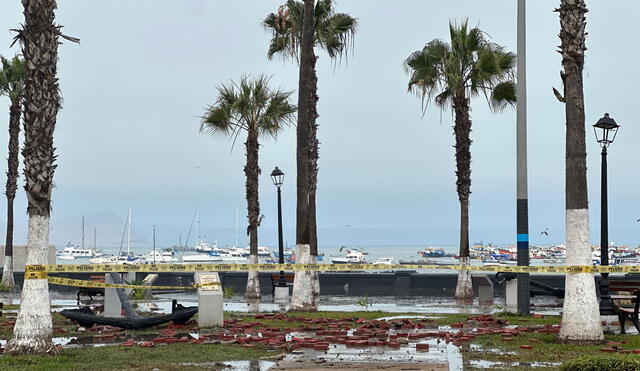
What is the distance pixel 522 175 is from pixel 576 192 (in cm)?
538

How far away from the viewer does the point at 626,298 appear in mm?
18922

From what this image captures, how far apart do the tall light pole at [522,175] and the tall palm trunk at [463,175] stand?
911 centimetres

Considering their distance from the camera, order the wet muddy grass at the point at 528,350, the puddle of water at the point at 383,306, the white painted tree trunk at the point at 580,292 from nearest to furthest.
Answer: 1. the wet muddy grass at the point at 528,350
2. the white painted tree trunk at the point at 580,292
3. the puddle of water at the point at 383,306

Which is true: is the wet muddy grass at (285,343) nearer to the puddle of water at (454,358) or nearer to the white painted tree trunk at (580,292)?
the puddle of water at (454,358)

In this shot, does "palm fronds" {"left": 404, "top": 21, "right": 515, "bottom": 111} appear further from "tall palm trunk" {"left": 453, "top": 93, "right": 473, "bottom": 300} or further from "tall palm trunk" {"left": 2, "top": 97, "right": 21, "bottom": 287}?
"tall palm trunk" {"left": 2, "top": 97, "right": 21, "bottom": 287}

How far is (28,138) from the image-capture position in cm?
1443

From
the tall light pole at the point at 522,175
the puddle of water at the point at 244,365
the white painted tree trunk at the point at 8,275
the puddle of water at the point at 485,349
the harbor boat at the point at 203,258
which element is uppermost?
the tall light pole at the point at 522,175

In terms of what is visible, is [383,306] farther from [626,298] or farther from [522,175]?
[626,298]

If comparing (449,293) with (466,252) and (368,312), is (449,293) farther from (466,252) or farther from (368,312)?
(368,312)

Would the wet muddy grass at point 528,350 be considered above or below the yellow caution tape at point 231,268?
below

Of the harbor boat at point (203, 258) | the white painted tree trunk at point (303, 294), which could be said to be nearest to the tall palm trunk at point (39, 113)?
the white painted tree trunk at point (303, 294)

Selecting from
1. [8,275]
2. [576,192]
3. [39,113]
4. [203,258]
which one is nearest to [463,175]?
[576,192]

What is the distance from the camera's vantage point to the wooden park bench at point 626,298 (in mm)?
16953

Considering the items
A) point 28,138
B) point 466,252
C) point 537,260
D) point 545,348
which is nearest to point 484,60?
point 466,252
